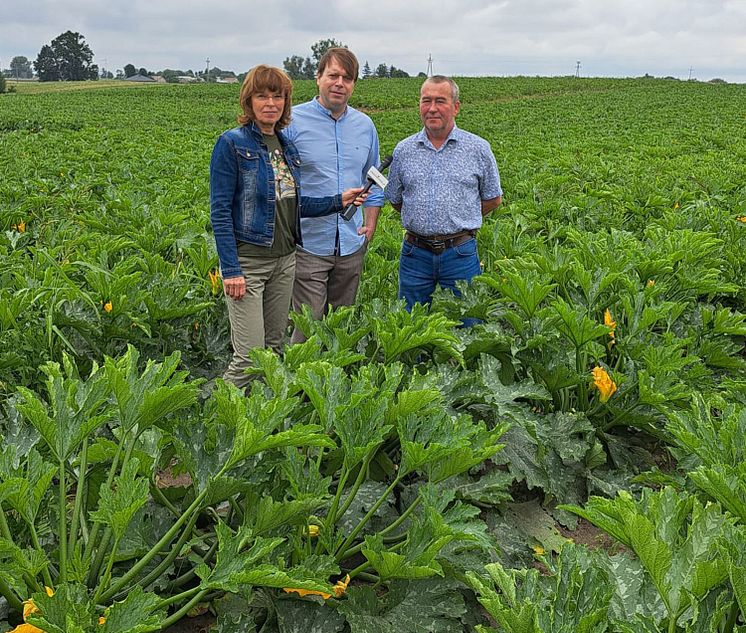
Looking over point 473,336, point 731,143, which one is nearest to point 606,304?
point 473,336

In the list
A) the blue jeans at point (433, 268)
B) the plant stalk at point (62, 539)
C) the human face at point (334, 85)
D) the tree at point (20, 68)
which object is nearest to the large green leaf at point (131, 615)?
the plant stalk at point (62, 539)

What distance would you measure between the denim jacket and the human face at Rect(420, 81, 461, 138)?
3.02 feet

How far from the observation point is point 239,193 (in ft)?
11.7

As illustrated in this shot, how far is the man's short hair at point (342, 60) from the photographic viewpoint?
395cm

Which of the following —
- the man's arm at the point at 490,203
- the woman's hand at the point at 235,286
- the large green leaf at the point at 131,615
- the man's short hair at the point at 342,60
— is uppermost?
the man's short hair at the point at 342,60

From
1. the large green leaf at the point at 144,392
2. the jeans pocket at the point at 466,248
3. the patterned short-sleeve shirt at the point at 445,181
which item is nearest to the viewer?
the large green leaf at the point at 144,392

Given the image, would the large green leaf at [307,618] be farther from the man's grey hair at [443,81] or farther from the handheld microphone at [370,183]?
the man's grey hair at [443,81]

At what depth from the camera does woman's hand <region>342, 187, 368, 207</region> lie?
412 cm

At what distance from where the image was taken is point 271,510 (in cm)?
192

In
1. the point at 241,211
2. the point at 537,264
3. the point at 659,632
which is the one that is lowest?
the point at 659,632

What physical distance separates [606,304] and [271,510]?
2.28m

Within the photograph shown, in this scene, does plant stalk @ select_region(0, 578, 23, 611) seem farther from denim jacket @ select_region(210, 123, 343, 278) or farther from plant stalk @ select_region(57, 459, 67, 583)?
denim jacket @ select_region(210, 123, 343, 278)

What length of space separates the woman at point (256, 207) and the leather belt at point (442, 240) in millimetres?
799

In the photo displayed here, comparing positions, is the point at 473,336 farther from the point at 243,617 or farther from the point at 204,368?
the point at 204,368
